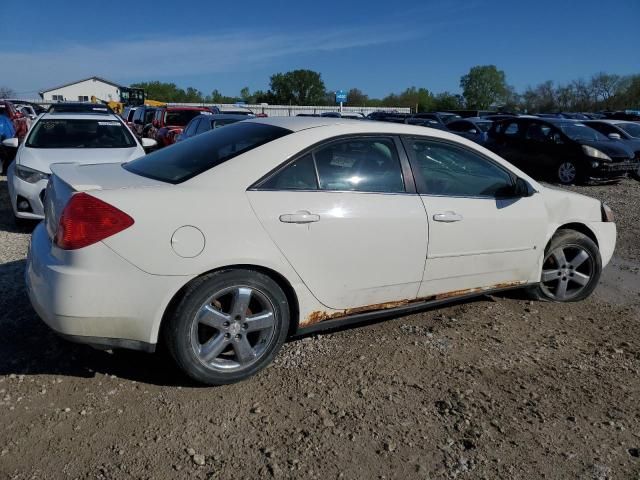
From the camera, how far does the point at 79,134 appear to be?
773cm

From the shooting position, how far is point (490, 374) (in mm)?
3354

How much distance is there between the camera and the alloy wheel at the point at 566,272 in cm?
451

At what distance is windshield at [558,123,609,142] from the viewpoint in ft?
43.2

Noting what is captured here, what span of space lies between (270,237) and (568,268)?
9.32 ft

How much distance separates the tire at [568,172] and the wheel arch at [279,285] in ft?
37.6

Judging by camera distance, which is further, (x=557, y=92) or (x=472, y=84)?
(x=472, y=84)

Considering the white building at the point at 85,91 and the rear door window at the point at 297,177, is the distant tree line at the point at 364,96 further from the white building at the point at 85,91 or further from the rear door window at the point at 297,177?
the rear door window at the point at 297,177

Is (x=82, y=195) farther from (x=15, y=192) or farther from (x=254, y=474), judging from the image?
(x=15, y=192)

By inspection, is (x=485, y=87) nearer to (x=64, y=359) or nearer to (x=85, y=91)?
(x=85, y=91)

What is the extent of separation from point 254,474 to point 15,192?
17.5 feet

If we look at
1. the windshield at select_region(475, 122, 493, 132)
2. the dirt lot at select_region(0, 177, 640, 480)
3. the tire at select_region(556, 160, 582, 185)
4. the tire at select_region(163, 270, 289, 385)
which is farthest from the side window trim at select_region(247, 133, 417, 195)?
the windshield at select_region(475, 122, 493, 132)

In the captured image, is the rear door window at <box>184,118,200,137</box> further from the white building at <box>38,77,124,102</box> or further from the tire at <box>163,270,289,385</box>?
the white building at <box>38,77,124,102</box>

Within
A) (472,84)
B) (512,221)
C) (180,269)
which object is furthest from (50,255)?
(472,84)

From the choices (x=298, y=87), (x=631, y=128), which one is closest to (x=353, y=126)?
(x=631, y=128)
